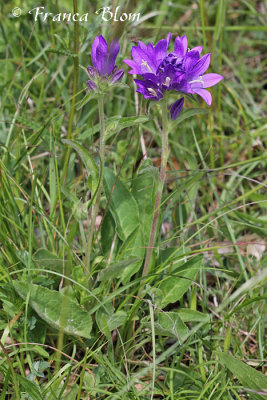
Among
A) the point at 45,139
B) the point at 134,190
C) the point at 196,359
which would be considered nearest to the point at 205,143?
the point at 134,190

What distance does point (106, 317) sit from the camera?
75.4 inches

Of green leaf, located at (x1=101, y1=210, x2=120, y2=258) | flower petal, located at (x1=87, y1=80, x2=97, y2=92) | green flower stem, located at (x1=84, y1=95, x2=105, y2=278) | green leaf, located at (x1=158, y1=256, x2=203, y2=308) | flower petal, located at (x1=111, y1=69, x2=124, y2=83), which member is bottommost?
green leaf, located at (x1=158, y1=256, x2=203, y2=308)

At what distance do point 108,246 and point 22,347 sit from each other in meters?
0.60

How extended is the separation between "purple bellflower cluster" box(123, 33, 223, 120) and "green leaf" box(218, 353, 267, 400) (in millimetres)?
947

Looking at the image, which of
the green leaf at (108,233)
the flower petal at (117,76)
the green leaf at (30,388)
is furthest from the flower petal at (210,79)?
the green leaf at (30,388)

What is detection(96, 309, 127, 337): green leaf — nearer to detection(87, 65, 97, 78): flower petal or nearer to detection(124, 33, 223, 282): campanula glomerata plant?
detection(124, 33, 223, 282): campanula glomerata plant

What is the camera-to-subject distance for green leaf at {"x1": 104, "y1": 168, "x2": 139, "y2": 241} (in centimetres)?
219

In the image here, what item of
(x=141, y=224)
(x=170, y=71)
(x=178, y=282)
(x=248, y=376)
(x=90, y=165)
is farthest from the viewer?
(x=141, y=224)

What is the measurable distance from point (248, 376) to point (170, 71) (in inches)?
45.0

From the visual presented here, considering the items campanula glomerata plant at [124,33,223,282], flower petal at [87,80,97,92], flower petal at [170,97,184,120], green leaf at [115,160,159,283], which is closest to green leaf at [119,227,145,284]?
green leaf at [115,160,159,283]

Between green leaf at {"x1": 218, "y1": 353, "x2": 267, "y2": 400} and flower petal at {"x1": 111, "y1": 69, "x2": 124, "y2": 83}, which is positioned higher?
flower petal at {"x1": 111, "y1": 69, "x2": 124, "y2": 83}

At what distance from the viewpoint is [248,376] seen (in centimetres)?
174

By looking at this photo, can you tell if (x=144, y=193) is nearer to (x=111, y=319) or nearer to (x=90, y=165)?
(x=90, y=165)

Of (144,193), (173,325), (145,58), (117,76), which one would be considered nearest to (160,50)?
(145,58)
